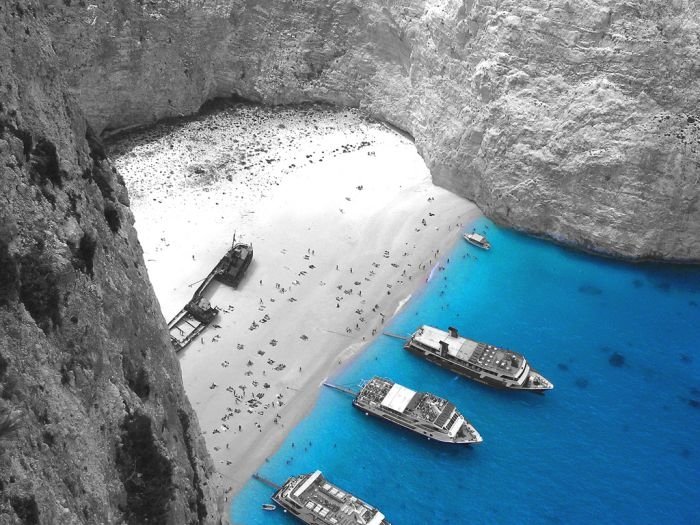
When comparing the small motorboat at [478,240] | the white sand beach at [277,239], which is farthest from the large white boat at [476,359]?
the small motorboat at [478,240]

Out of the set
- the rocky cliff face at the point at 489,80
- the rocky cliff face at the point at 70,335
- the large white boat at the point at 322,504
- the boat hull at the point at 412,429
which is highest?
the rocky cliff face at the point at 489,80

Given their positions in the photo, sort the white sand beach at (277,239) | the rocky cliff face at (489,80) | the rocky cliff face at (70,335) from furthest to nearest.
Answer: the rocky cliff face at (489,80) → the white sand beach at (277,239) → the rocky cliff face at (70,335)

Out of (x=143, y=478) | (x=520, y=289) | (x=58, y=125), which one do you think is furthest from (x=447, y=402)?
(x=58, y=125)

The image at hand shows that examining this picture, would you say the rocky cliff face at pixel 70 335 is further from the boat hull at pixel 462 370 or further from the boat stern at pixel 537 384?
the boat stern at pixel 537 384

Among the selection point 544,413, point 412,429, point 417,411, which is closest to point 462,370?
point 417,411

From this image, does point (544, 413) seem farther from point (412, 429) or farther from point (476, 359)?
point (412, 429)

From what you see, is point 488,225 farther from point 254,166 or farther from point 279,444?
point 279,444

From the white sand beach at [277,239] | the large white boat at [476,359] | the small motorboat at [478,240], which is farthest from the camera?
the small motorboat at [478,240]
